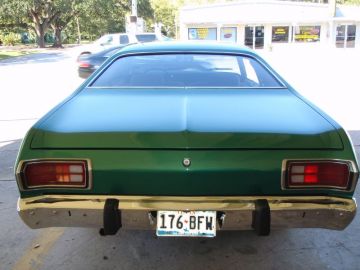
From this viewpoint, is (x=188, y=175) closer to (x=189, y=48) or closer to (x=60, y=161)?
(x=60, y=161)

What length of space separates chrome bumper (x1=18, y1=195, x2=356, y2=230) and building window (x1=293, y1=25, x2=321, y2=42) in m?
33.9

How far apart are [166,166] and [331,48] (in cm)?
3333

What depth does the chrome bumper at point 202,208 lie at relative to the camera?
8.16ft

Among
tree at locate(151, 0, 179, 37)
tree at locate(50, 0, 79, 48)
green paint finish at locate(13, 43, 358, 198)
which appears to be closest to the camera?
green paint finish at locate(13, 43, 358, 198)

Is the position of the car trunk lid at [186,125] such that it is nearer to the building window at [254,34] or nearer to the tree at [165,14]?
the building window at [254,34]

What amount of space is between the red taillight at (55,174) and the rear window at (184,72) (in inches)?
50.0

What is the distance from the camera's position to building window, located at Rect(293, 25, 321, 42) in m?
34.4

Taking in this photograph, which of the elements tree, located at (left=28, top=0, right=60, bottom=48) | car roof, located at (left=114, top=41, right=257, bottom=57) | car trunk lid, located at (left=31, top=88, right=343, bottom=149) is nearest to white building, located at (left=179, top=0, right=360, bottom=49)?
tree, located at (left=28, top=0, right=60, bottom=48)

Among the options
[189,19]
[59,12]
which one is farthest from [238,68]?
[59,12]

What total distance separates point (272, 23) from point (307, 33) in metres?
2.93

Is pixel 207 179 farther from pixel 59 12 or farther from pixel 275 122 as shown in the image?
pixel 59 12

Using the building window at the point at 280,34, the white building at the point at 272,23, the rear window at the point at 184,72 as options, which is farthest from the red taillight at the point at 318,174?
the building window at the point at 280,34

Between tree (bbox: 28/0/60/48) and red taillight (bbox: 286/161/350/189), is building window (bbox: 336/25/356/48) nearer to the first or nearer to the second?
tree (bbox: 28/0/60/48)

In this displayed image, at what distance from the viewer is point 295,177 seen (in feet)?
8.23
